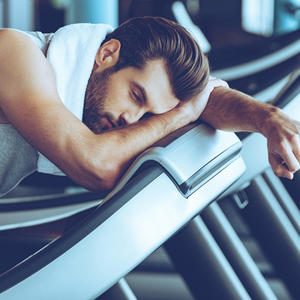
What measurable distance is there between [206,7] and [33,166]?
5026 millimetres

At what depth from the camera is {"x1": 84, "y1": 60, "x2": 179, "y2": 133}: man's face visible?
2.65 feet

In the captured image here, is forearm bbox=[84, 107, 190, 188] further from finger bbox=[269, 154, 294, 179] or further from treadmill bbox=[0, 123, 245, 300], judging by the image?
finger bbox=[269, 154, 294, 179]

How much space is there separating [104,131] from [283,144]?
11.2 inches

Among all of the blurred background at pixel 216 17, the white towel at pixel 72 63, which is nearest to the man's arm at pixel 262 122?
the white towel at pixel 72 63

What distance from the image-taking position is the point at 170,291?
1.42 meters

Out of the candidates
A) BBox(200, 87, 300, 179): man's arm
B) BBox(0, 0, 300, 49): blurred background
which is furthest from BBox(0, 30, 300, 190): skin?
BBox(0, 0, 300, 49): blurred background

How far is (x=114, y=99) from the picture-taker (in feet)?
2.73

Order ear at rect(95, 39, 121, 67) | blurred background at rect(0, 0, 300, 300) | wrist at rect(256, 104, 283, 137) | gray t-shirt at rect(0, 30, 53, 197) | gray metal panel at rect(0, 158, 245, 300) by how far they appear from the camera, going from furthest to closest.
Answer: blurred background at rect(0, 0, 300, 300) < ear at rect(95, 39, 121, 67) < gray t-shirt at rect(0, 30, 53, 197) < wrist at rect(256, 104, 283, 137) < gray metal panel at rect(0, 158, 245, 300)

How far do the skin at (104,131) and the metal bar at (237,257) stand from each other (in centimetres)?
19

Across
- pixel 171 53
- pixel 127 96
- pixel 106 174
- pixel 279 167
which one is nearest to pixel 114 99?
pixel 127 96

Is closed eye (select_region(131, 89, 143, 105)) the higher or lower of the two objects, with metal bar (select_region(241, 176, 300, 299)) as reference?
higher

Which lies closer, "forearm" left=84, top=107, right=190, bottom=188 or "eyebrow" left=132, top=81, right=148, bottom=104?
"forearm" left=84, top=107, right=190, bottom=188

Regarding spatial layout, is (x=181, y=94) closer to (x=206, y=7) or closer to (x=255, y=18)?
(x=255, y=18)

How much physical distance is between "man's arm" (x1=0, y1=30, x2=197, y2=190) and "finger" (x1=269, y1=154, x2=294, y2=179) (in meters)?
0.17
